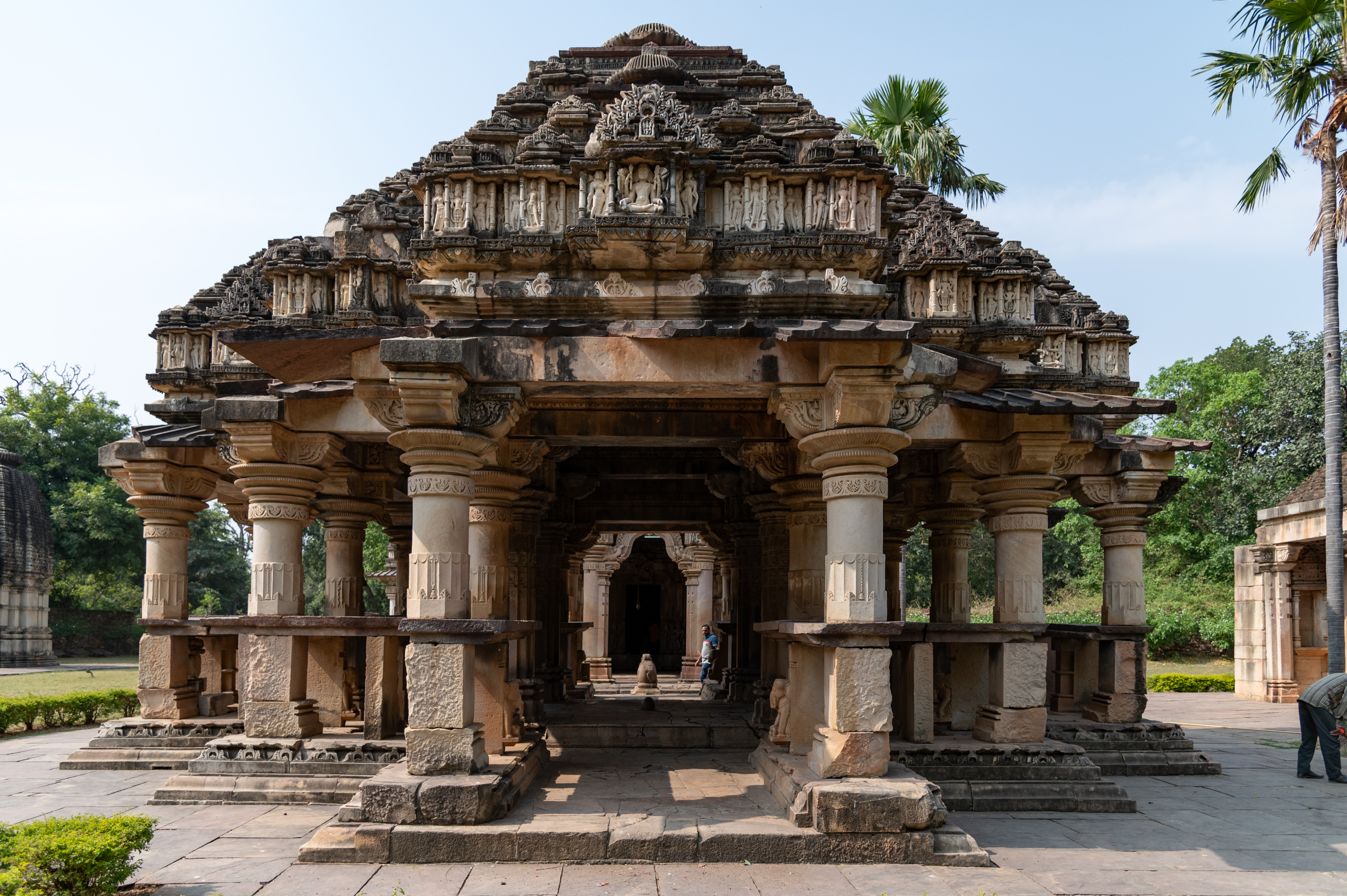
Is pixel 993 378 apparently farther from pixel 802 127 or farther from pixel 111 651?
pixel 111 651

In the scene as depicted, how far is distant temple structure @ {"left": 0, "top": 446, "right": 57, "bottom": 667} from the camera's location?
3027 centimetres

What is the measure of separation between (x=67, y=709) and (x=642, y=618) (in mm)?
15855

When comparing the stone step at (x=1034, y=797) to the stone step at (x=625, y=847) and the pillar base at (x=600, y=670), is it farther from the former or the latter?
the pillar base at (x=600, y=670)

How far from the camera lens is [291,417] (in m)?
8.60

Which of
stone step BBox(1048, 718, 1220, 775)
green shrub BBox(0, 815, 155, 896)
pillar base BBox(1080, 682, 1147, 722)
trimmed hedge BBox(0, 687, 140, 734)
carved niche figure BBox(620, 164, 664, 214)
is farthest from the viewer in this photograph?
trimmed hedge BBox(0, 687, 140, 734)

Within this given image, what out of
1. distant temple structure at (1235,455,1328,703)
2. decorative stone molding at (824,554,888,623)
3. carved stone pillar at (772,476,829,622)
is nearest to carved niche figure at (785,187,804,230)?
carved stone pillar at (772,476,829,622)

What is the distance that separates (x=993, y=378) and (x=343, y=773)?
6.68 m

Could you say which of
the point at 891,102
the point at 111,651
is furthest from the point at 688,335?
the point at 111,651

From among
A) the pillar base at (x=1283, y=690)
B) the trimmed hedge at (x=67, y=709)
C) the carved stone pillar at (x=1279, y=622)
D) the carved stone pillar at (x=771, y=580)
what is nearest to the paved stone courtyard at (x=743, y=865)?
the carved stone pillar at (x=771, y=580)

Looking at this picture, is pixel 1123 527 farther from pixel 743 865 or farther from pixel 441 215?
pixel 441 215

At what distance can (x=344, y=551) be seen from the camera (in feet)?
37.4

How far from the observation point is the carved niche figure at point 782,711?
8.37 meters

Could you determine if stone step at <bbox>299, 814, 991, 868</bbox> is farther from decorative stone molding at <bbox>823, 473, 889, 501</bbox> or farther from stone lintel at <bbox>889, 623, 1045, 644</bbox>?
stone lintel at <bbox>889, 623, 1045, 644</bbox>

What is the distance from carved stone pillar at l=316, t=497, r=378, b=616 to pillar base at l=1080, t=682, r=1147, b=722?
8.74m
